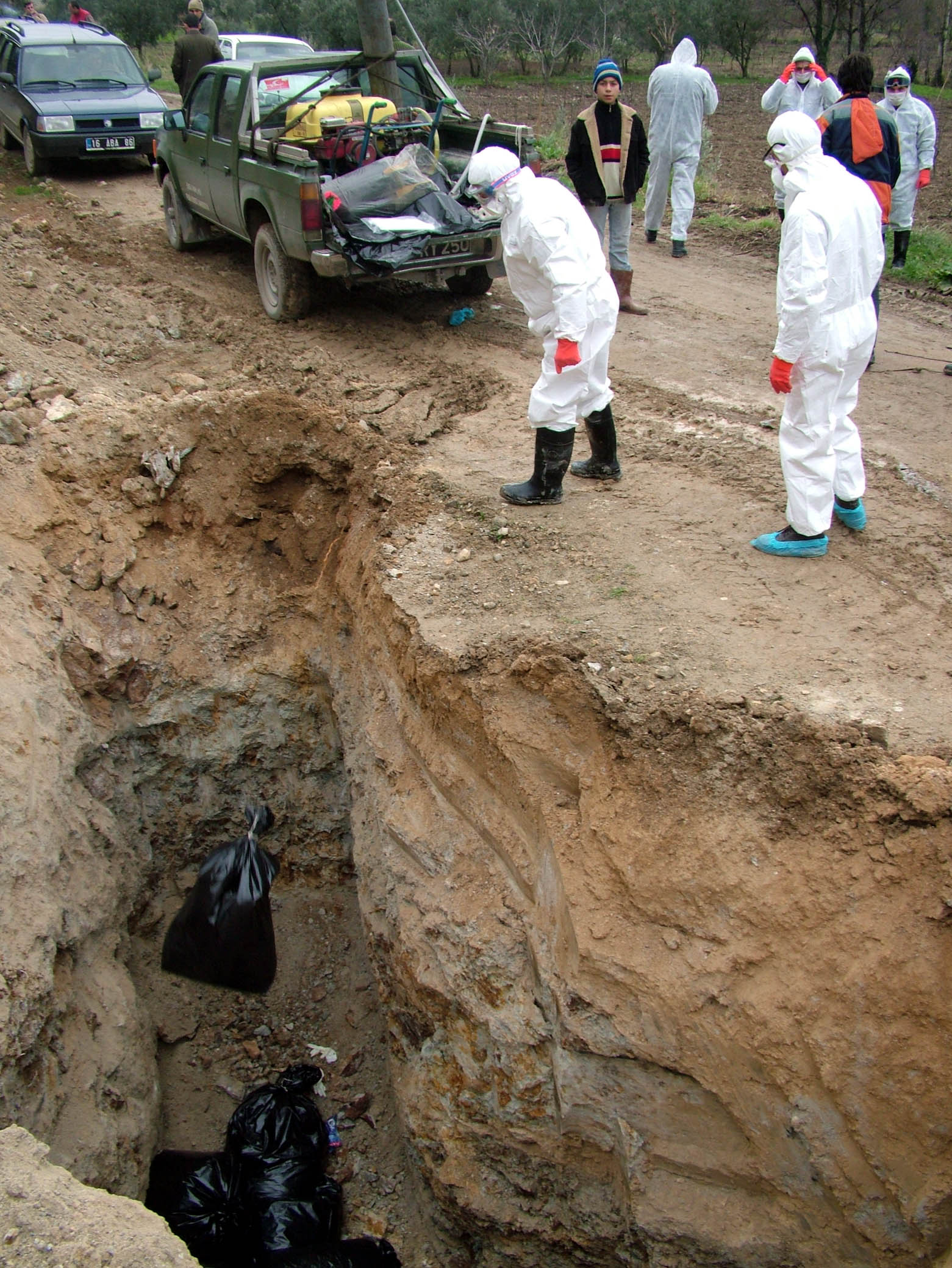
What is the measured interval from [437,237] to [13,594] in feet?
13.8

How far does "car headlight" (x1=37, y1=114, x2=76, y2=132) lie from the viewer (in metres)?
11.5

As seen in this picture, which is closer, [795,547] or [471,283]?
[795,547]

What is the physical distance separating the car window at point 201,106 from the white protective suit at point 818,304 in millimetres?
5976

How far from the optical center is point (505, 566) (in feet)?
14.5

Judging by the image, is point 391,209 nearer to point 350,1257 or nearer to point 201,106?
point 201,106

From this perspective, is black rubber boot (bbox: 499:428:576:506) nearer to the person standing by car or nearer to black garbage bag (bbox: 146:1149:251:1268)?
black garbage bag (bbox: 146:1149:251:1268)

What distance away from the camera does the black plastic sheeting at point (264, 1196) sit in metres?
3.83

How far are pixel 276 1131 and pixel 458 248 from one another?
594 cm

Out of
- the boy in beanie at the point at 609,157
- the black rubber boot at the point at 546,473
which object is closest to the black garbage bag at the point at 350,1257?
the black rubber boot at the point at 546,473

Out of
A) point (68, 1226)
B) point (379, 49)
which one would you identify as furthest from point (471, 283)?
point (68, 1226)

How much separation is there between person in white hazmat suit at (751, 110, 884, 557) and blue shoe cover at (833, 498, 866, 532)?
0.67 ft

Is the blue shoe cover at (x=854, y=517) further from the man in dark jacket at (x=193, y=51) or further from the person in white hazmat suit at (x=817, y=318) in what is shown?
the man in dark jacket at (x=193, y=51)

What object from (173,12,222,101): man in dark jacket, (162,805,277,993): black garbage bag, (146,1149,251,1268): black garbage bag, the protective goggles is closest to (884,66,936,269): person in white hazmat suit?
the protective goggles

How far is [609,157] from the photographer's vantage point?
24.5 ft
